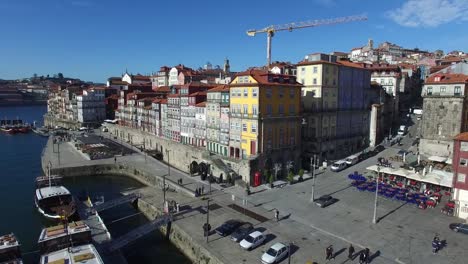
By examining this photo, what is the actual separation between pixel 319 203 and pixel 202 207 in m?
16.9

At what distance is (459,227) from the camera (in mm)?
38281

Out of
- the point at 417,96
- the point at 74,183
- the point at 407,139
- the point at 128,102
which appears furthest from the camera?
the point at 417,96

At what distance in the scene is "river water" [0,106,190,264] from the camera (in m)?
41.5

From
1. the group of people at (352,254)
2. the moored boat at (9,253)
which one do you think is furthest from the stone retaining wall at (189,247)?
the moored boat at (9,253)

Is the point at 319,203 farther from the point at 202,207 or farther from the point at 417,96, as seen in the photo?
the point at 417,96

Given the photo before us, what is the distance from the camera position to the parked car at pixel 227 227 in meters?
38.3

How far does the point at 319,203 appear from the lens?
47.4m

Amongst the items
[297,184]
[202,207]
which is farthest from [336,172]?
[202,207]

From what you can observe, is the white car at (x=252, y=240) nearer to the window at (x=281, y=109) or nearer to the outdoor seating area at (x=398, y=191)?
the outdoor seating area at (x=398, y=191)

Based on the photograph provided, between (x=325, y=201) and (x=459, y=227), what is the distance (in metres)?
15.9

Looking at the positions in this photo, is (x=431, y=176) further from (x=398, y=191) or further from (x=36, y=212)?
(x=36, y=212)

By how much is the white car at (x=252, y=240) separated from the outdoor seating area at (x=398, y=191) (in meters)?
25.3

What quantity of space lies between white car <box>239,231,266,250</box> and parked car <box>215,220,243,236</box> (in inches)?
130

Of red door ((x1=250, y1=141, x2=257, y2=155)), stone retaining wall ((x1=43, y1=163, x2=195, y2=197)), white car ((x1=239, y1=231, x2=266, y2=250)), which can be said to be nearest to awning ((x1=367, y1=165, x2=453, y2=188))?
red door ((x1=250, y1=141, x2=257, y2=155))
